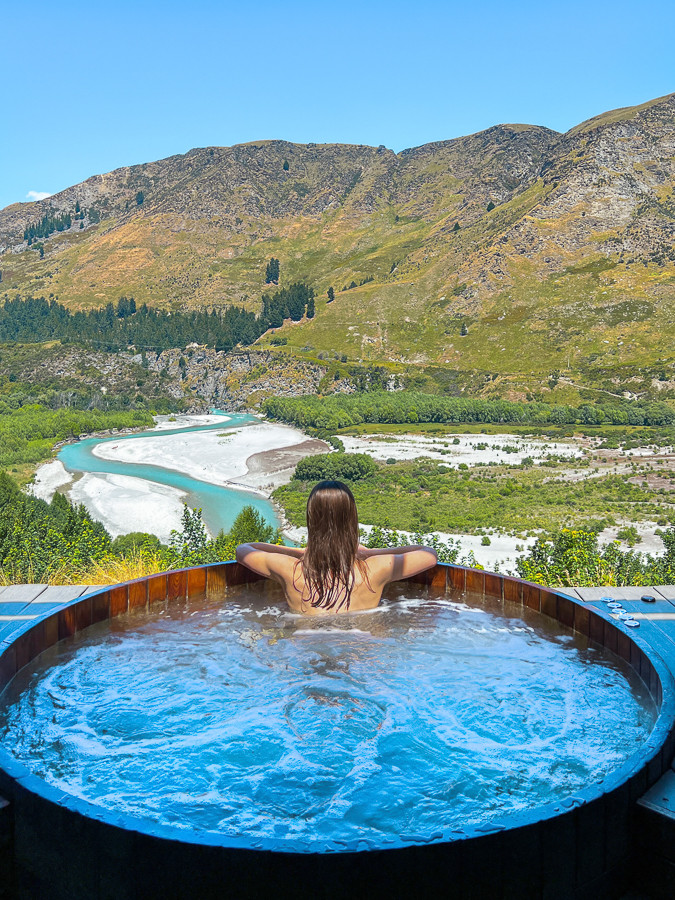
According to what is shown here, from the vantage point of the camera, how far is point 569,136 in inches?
5851

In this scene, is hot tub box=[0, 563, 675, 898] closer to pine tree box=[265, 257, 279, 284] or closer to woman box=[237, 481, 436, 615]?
woman box=[237, 481, 436, 615]

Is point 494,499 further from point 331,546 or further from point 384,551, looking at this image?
point 331,546

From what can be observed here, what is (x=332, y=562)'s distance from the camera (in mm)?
5078

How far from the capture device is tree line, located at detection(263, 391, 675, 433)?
75750mm

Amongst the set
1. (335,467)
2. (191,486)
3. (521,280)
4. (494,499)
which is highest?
(521,280)

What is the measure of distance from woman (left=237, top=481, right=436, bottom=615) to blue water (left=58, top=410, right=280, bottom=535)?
3255cm

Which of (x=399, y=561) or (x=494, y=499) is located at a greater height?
(x=399, y=561)

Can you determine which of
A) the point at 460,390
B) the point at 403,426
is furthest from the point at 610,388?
the point at 403,426

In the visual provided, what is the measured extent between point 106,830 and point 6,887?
2.48 feet

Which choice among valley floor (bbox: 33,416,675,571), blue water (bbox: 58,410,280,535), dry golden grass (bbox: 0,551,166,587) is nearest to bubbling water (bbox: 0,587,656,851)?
dry golden grass (bbox: 0,551,166,587)

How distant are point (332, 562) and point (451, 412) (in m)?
78.4

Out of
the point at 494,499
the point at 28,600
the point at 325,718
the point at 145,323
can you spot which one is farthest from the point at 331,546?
the point at 145,323

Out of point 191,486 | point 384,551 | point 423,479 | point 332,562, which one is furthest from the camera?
point 423,479

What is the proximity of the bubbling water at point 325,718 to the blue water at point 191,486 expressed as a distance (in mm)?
32740
